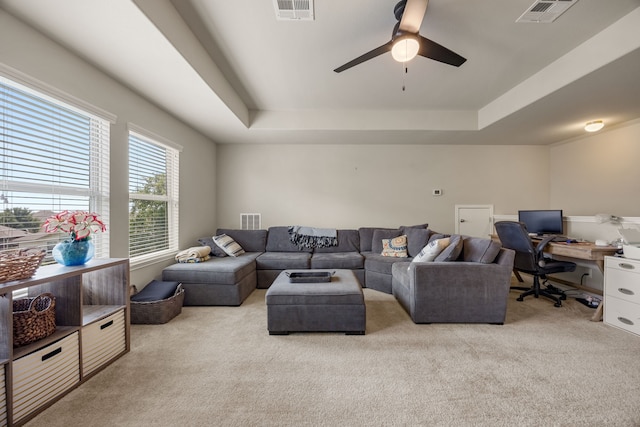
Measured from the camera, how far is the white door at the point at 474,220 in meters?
4.79

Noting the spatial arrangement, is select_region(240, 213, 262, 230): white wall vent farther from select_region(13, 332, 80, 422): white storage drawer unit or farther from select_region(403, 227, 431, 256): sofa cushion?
select_region(13, 332, 80, 422): white storage drawer unit

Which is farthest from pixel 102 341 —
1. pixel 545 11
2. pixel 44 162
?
pixel 545 11

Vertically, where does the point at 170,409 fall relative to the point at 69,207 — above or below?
below

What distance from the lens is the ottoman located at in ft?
7.47

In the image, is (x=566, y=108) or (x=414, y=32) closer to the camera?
(x=414, y=32)

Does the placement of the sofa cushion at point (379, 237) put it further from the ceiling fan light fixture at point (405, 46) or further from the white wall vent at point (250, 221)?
the ceiling fan light fixture at point (405, 46)

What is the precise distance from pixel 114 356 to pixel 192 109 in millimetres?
2741

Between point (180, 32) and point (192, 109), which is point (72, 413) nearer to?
point (180, 32)

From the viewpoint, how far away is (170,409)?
1.44 meters

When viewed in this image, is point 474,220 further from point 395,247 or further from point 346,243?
point 346,243

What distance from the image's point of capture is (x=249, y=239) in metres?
4.30

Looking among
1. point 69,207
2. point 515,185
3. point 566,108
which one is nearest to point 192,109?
point 69,207

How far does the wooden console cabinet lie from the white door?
510cm

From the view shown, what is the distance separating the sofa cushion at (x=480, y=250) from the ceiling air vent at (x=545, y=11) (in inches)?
77.3
